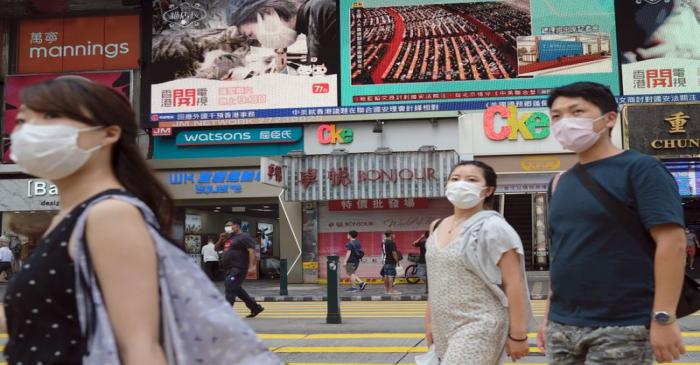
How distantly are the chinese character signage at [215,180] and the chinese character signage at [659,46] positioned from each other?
1330cm

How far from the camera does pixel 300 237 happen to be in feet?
83.8

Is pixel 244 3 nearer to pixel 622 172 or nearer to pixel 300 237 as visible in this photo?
pixel 300 237

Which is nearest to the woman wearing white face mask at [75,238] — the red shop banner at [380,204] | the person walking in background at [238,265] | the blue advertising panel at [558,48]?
the person walking in background at [238,265]

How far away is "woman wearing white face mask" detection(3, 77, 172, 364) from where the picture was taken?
1757 millimetres

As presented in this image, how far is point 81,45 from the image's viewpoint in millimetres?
29250

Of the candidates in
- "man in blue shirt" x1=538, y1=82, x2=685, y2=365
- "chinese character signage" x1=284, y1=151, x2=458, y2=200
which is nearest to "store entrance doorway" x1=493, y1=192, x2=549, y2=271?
"chinese character signage" x1=284, y1=151, x2=458, y2=200

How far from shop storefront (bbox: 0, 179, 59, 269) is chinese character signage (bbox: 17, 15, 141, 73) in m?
4.83

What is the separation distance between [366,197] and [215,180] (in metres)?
5.88

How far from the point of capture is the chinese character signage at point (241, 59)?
26.1 meters

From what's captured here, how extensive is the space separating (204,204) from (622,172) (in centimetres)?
2499

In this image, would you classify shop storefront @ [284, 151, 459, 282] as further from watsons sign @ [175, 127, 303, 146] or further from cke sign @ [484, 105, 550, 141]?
watsons sign @ [175, 127, 303, 146]

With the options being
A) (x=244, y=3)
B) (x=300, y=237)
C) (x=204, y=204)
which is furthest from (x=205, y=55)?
(x=300, y=237)

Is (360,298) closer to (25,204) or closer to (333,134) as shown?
(333,134)

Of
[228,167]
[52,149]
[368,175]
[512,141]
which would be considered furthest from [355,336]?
[228,167]
